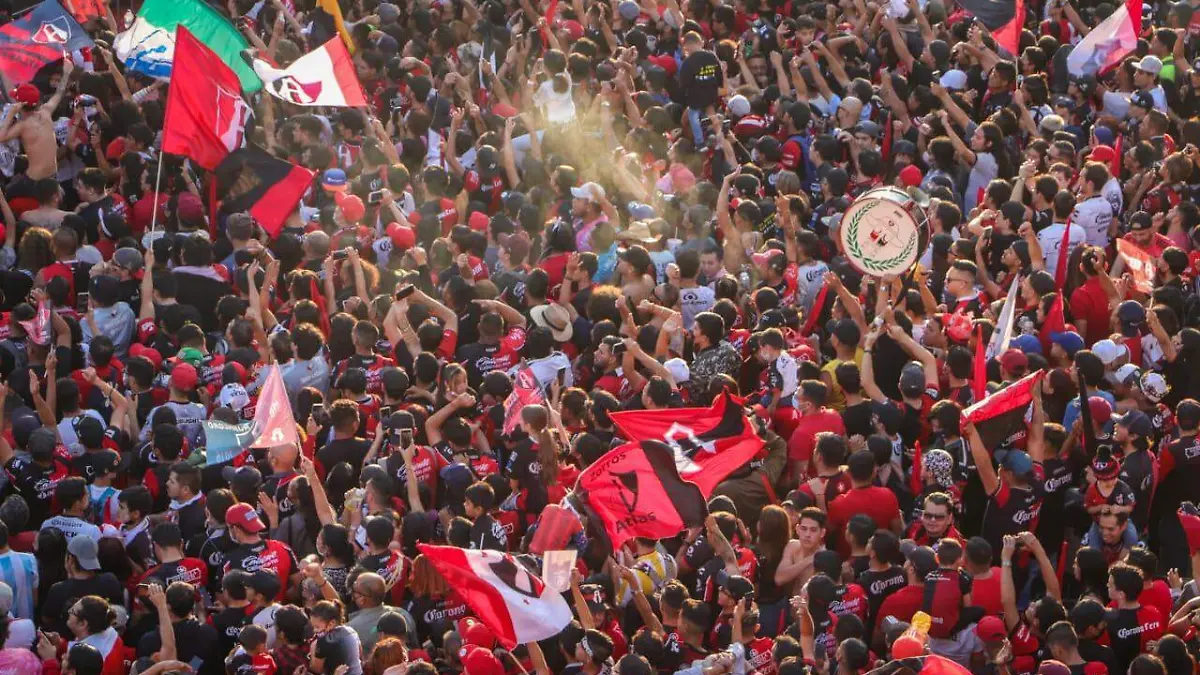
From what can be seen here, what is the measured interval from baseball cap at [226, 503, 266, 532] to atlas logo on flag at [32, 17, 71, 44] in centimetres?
631

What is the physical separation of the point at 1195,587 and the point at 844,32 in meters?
8.92

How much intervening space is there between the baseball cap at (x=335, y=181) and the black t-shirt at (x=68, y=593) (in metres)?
5.26

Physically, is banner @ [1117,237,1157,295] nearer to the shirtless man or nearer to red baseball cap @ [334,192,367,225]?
red baseball cap @ [334,192,367,225]

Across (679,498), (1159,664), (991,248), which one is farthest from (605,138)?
(1159,664)

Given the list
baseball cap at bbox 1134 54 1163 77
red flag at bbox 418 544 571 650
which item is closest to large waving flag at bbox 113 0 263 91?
red flag at bbox 418 544 571 650

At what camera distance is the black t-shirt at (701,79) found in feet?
58.6

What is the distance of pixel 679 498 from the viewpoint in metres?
11.2

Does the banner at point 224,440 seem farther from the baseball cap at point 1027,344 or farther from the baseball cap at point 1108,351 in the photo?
the baseball cap at point 1108,351

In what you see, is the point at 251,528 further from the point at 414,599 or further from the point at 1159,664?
the point at 1159,664

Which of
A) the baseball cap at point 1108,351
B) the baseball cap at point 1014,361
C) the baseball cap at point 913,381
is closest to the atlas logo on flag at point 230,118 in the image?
the baseball cap at point 913,381

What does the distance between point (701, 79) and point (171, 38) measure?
182 inches

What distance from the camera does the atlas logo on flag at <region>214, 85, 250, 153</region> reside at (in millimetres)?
15305

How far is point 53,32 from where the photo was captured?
53.6 feet

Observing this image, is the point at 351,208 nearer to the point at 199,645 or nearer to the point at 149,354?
the point at 149,354
